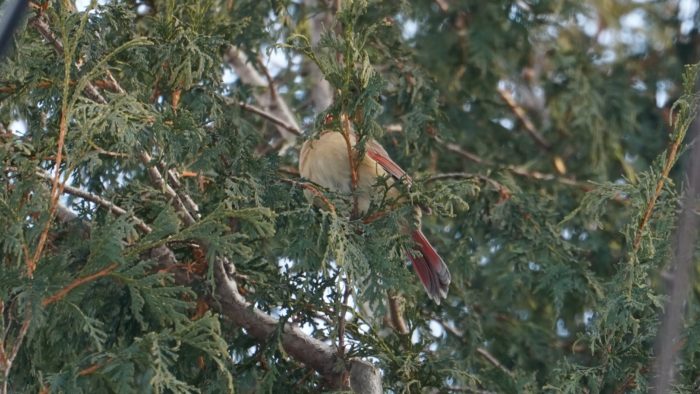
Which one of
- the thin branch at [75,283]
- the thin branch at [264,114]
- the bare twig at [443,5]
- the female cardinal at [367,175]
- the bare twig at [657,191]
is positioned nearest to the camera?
the thin branch at [75,283]

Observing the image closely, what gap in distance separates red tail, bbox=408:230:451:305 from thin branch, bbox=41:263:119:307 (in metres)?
1.68

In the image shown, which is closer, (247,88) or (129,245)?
(129,245)

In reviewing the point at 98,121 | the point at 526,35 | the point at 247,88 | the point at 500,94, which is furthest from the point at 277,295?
the point at 500,94

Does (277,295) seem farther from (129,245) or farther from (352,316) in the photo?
(129,245)

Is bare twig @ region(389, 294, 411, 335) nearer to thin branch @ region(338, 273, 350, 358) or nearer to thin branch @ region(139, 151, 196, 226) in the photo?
thin branch @ region(338, 273, 350, 358)

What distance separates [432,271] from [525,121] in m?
2.95

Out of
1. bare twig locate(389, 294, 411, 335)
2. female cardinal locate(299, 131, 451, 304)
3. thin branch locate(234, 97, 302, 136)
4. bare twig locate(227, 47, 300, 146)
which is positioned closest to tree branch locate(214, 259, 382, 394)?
bare twig locate(389, 294, 411, 335)

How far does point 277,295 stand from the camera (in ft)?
13.3

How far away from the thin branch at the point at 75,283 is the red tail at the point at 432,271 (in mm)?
1684

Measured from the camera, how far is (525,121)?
7.39 meters

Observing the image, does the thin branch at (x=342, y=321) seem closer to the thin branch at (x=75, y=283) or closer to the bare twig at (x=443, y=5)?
the thin branch at (x=75, y=283)

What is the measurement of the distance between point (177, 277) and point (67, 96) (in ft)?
3.21

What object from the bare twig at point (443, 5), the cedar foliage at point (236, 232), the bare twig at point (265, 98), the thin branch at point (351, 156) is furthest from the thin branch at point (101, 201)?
the bare twig at point (443, 5)

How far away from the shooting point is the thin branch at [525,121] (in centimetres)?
732
